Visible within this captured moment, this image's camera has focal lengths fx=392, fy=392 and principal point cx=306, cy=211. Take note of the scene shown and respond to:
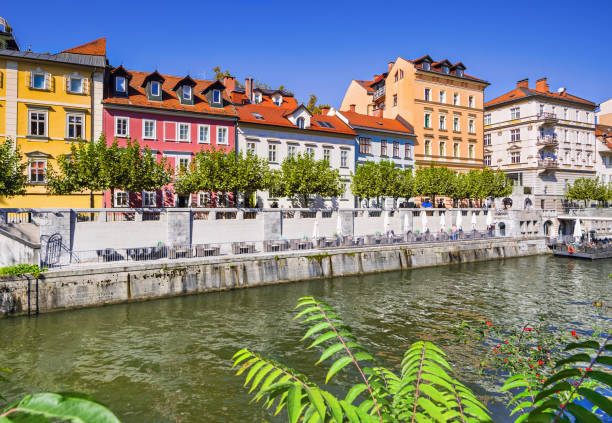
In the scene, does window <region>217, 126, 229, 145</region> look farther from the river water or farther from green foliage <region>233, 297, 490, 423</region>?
green foliage <region>233, 297, 490, 423</region>

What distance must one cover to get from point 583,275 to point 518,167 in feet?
101

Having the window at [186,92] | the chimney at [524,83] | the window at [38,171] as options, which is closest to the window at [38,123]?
the window at [38,171]

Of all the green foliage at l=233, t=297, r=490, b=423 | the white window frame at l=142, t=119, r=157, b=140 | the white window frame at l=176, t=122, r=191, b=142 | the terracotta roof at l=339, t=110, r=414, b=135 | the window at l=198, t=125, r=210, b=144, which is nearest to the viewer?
the green foliage at l=233, t=297, r=490, b=423

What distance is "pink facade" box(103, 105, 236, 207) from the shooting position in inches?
1260

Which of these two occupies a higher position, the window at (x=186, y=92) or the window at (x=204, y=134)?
the window at (x=186, y=92)

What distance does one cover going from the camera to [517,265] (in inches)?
1289

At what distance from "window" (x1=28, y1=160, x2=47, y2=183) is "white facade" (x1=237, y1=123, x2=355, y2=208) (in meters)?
15.5

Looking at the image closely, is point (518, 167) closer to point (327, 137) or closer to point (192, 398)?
point (327, 137)

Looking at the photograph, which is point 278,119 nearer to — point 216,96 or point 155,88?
point 216,96

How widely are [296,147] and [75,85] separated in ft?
65.1

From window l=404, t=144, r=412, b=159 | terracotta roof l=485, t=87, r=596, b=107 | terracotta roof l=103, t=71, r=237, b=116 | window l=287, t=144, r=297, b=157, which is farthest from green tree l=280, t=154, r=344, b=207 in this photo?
terracotta roof l=485, t=87, r=596, b=107

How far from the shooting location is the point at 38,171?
29.4m

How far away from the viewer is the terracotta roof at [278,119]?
38.4 meters

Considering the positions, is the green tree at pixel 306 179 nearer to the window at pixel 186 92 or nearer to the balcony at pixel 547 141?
the window at pixel 186 92
